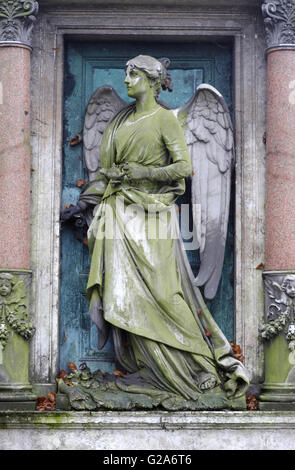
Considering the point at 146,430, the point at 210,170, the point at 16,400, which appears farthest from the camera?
the point at 210,170

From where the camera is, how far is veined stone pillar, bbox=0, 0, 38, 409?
11023 millimetres

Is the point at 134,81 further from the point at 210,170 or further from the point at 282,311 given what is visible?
the point at 282,311

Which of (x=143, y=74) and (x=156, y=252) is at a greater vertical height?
(x=143, y=74)

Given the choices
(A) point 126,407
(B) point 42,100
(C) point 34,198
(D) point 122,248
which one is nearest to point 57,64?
(B) point 42,100

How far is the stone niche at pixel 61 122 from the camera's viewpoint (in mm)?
11539

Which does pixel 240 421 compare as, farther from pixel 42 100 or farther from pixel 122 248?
pixel 42 100

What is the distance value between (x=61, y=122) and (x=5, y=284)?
195 cm

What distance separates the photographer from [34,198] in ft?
38.3

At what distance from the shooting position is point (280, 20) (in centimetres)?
1143

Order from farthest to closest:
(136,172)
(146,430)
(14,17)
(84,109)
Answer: (84,109) → (14,17) → (136,172) → (146,430)

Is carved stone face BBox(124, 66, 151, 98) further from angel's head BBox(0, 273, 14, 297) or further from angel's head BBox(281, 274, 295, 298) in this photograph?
angel's head BBox(281, 274, 295, 298)

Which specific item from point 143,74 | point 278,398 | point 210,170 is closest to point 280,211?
point 210,170

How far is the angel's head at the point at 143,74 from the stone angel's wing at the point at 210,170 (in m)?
0.46
